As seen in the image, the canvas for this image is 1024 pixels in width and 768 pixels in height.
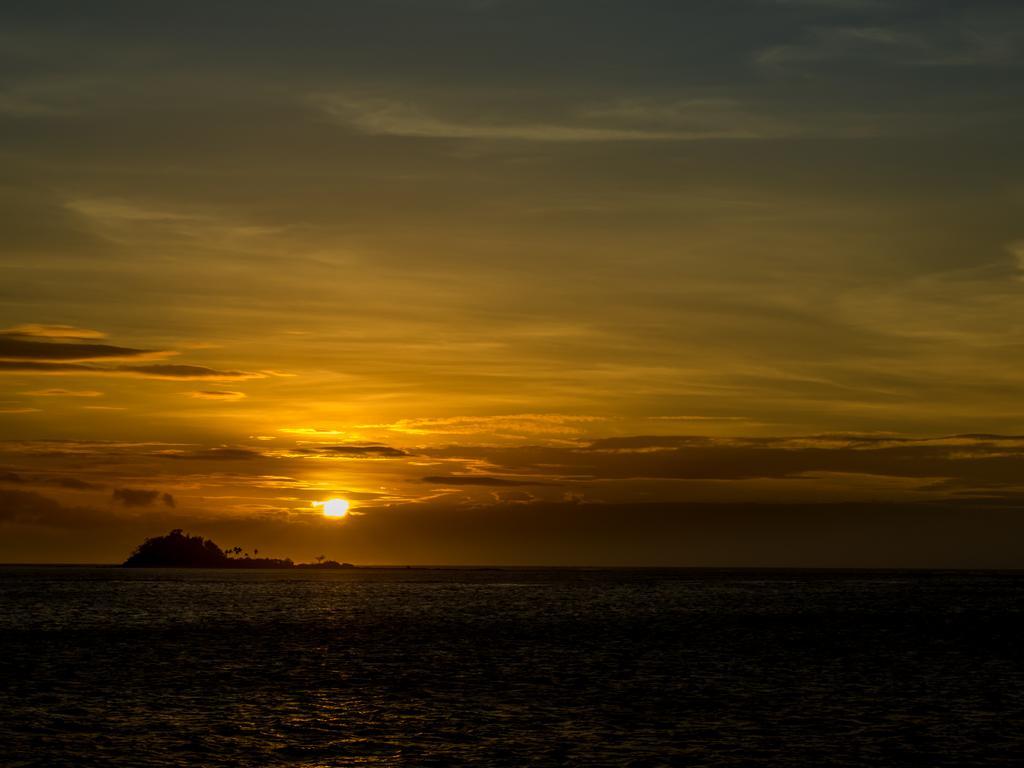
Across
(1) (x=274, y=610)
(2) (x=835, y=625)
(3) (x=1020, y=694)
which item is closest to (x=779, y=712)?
(3) (x=1020, y=694)

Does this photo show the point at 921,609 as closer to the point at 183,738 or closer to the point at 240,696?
the point at 240,696

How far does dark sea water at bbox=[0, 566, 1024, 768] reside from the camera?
44312mm

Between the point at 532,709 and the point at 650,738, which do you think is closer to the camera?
the point at 650,738

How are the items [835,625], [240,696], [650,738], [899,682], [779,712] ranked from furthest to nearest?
[835,625], [899,682], [240,696], [779,712], [650,738]

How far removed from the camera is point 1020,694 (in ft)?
204

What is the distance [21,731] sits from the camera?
4875 cm

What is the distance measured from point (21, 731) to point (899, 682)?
47.8 meters

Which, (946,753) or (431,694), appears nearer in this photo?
(946,753)

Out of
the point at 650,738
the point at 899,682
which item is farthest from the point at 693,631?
the point at 650,738

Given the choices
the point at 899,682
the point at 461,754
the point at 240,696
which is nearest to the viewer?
the point at 461,754

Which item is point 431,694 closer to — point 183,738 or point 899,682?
point 183,738

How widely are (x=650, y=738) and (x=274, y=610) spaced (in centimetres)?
12730

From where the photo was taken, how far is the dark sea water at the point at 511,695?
44.3 meters

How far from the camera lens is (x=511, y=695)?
61031 millimetres
